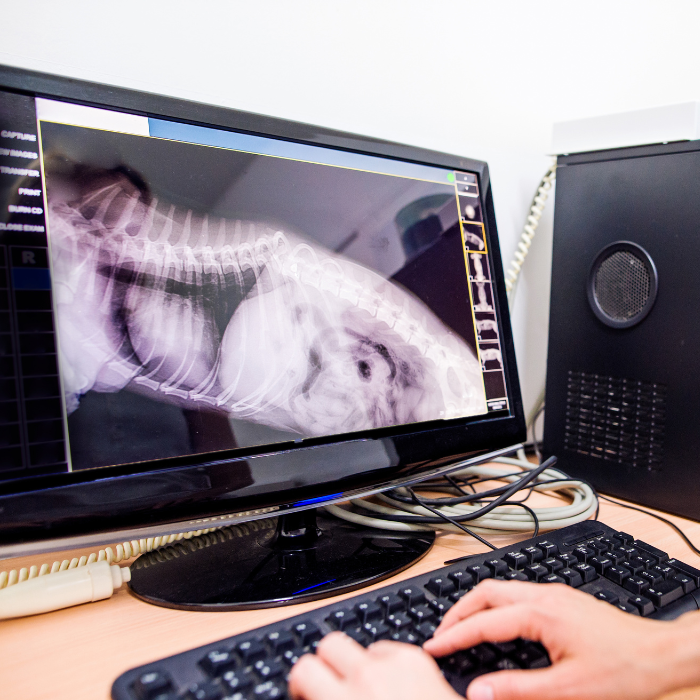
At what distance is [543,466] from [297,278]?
0.39m

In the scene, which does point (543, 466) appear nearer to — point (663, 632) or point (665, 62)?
point (663, 632)

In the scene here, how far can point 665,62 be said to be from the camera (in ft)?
3.65

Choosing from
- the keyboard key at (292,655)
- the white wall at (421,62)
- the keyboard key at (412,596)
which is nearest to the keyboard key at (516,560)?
the keyboard key at (412,596)

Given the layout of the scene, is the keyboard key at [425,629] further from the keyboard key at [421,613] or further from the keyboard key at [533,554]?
the keyboard key at [533,554]

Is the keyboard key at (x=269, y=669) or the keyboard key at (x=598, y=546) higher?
the keyboard key at (x=269, y=669)

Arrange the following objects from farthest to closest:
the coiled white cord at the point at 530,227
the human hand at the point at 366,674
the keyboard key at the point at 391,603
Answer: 1. the coiled white cord at the point at 530,227
2. the keyboard key at the point at 391,603
3. the human hand at the point at 366,674

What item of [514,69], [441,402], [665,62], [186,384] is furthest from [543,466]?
[665,62]

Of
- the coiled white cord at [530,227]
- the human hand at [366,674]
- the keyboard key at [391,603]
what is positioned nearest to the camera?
the human hand at [366,674]

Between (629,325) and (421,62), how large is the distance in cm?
52

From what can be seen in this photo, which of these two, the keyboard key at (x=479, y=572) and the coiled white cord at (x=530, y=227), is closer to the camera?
the keyboard key at (x=479, y=572)

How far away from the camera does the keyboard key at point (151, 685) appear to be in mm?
345

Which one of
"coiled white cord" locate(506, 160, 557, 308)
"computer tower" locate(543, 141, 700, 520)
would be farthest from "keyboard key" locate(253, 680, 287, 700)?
"coiled white cord" locate(506, 160, 557, 308)

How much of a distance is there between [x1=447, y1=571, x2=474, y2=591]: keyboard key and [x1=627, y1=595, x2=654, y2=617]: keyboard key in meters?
0.13

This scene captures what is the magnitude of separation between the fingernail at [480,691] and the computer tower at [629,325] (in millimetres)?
503
